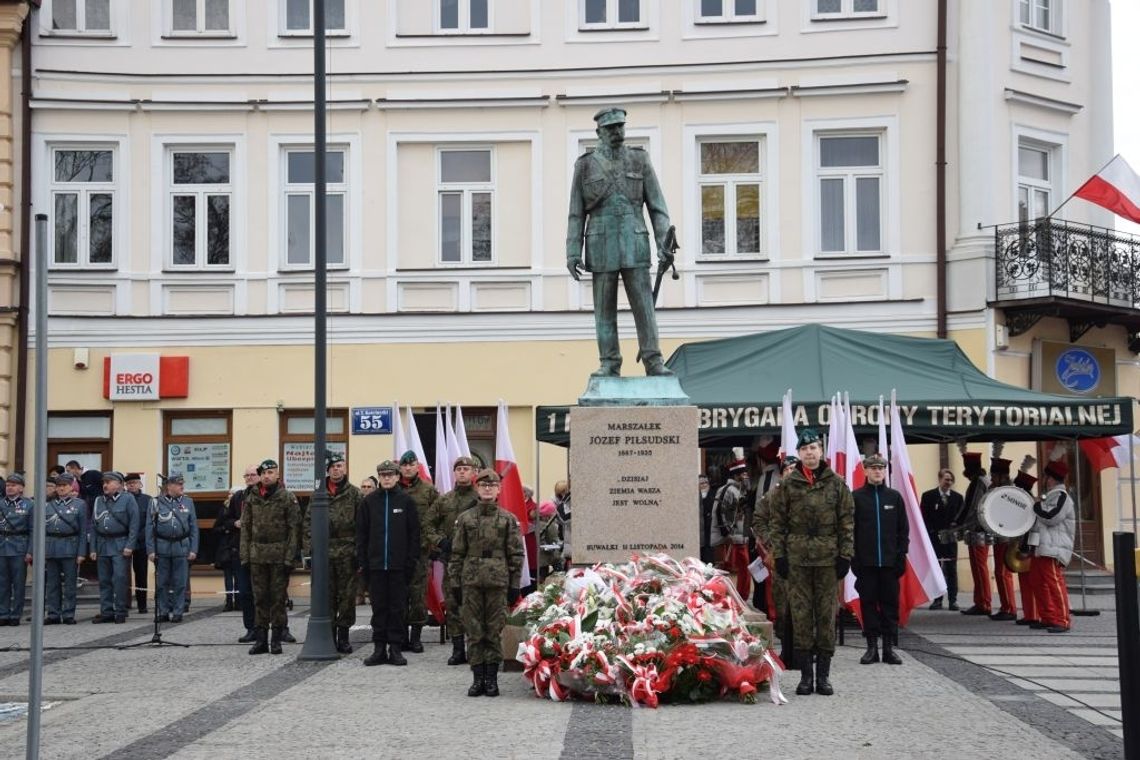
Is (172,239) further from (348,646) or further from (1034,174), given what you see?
(1034,174)

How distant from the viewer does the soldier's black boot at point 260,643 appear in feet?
50.2

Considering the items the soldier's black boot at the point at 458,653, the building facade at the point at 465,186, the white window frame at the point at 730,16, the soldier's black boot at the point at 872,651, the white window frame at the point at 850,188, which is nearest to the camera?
the soldier's black boot at the point at 872,651

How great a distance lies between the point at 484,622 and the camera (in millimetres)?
11930

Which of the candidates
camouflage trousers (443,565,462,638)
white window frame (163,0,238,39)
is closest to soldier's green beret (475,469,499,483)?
camouflage trousers (443,565,462,638)

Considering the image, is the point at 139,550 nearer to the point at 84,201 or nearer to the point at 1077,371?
the point at 84,201

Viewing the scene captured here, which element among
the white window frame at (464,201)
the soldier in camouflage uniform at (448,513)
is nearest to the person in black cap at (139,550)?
the soldier in camouflage uniform at (448,513)

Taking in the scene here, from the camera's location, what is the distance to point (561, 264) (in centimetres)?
2467

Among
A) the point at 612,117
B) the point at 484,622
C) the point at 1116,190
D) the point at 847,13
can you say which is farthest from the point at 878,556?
the point at 847,13

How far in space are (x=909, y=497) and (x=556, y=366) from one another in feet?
29.9

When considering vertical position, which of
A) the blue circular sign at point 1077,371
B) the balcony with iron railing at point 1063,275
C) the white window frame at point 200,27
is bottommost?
the blue circular sign at point 1077,371

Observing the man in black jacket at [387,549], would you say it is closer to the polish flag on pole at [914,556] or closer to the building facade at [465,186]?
the polish flag on pole at [914,556]

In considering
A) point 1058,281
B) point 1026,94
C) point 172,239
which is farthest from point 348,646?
point 1026,94

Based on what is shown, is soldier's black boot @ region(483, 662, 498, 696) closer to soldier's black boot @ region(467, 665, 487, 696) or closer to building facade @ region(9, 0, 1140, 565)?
soldier's black boot @ region(467, 665, 487, 696)

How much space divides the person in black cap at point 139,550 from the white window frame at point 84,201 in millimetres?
5013
